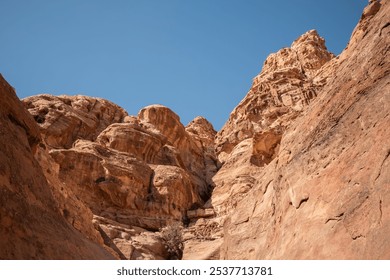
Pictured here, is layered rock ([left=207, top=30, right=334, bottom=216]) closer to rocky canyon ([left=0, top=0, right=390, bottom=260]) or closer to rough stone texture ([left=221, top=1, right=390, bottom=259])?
rocky canyon ([left=0, top=0, right=390, bottom=260])

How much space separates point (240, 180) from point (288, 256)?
3132cm

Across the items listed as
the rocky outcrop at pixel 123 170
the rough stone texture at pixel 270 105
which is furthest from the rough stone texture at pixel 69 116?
the rough stone texture at pixel 270 105

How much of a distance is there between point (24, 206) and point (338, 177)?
21.2 ft

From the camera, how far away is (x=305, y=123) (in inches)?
463

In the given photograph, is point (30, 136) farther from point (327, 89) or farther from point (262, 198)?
point (327, 89)

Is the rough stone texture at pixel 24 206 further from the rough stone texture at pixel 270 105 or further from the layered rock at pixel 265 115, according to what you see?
the rough stone texture at pixel 270 105

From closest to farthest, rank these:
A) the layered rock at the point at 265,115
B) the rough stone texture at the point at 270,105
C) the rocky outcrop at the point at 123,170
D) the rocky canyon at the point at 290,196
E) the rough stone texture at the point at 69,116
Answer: the rocky canyon at the point at 290,196 → the rocky outcrop at the point at 123,170 → the layered rock at the point at 265,115 → the rough stone texture at the point at 69,116 → the rough stone texture at the point at 270,105

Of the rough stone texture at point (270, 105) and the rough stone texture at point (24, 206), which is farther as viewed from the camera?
the rough stone texture at point (270, 105)

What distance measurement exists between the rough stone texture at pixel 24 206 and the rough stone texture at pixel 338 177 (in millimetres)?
4830

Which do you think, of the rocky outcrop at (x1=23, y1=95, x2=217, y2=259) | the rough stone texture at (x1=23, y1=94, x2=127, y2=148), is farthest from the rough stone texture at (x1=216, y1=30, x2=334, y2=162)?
the rough stone texture at (x1=23, y1=94, x2=127, y2=148)

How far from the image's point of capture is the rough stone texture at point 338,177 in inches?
284

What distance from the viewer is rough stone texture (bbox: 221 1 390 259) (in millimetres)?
7207

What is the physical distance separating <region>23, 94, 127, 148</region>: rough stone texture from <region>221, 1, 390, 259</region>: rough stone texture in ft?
111

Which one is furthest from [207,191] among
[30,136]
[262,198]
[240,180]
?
[30,136]
